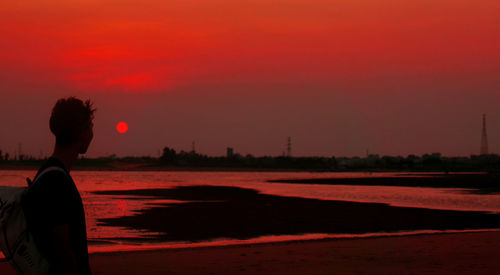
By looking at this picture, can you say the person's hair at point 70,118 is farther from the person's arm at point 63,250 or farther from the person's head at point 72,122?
the person's arm at point 63,250

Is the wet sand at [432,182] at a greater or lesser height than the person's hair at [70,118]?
lesser

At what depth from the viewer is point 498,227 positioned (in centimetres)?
2536

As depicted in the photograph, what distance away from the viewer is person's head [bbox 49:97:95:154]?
3734 millimetres

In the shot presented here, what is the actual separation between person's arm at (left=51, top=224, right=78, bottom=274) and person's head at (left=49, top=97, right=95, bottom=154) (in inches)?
21.2

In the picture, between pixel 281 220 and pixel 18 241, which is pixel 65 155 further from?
pixel 281 220

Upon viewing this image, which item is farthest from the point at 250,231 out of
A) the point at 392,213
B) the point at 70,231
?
the point at 70,231

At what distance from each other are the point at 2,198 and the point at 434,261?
1285 cm

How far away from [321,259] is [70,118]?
12.4 m

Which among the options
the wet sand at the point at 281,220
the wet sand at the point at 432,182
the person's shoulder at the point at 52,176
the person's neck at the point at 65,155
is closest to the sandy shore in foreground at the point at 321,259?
the wet sand at the point at 281,220

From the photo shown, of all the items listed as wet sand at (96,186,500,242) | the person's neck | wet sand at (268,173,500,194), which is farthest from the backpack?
wet sand at (268,173,500,194)

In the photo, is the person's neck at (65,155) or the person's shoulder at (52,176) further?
the person's neck at (65,155)

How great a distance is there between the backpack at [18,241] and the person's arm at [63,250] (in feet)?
0.35

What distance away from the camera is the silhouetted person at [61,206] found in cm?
352

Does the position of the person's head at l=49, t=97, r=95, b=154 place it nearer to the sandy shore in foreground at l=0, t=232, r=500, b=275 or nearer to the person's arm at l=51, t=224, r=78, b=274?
the person's arm at l=51, t=224, r=78, b=274
